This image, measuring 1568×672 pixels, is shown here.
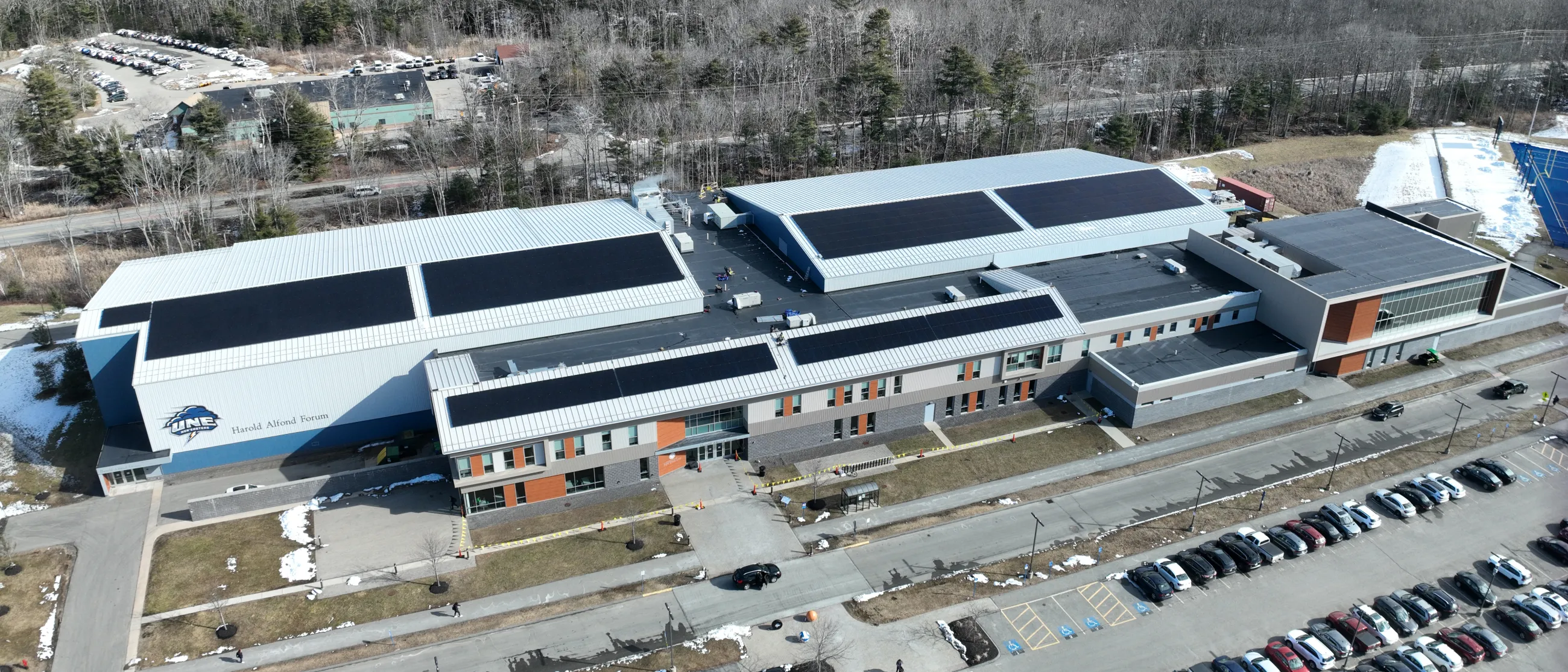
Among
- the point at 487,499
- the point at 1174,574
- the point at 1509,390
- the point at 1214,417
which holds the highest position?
the point at 1509,390

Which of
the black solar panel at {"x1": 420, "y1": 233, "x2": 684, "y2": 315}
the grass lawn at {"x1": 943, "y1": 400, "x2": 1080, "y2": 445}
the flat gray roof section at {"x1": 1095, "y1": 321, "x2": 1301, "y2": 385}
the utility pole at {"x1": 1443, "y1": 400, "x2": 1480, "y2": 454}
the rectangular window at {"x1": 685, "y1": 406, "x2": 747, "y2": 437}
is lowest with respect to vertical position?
the grass lawn at {"x1": 943, "y1": 400, "x2": 1080, "y2": 445}

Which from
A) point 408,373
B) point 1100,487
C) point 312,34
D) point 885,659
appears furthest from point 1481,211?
point 312,34

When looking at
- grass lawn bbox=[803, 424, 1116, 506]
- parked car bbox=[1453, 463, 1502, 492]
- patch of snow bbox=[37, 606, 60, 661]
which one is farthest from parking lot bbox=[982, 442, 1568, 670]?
patch of snow bbox=[37, 606, 60, 661]

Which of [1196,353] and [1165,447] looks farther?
[1196,353]

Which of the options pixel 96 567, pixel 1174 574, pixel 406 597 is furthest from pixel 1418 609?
pixel 96 567

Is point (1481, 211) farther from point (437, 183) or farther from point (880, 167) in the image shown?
point (437, 183)

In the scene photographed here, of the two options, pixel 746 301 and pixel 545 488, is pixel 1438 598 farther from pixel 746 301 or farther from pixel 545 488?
pixel 545 488

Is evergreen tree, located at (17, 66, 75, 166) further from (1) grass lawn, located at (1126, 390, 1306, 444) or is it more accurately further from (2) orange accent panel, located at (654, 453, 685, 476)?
(1) grass lawn, located at (1126, 390, 1306, 444)
